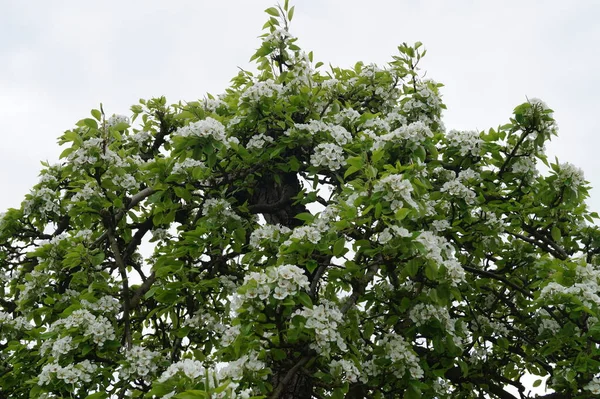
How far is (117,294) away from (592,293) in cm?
324

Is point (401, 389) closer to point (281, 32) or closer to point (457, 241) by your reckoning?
point (457, 241)

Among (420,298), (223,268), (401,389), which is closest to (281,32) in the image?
(223,268)

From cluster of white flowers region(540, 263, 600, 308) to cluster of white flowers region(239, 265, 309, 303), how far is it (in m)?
1.65

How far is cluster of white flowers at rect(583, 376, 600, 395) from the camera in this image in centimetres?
405

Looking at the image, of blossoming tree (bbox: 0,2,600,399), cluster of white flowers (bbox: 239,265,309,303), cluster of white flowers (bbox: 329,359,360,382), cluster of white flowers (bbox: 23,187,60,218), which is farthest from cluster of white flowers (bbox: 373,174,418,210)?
cluster of white flowers (bbox: 23,187,60,218)

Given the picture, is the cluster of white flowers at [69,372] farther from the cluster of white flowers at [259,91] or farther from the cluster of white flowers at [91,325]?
the cluster of white flowers at [259,91]

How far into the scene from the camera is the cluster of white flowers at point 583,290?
3967 mm

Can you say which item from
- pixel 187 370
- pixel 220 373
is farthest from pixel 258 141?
pixel 187 370

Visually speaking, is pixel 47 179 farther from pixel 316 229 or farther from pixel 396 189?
pixel 396 189

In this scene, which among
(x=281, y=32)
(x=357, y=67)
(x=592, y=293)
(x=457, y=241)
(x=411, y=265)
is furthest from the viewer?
(x=357, y=67)

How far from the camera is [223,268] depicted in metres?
5.01

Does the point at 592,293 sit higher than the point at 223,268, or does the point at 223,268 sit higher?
the point at 223,268

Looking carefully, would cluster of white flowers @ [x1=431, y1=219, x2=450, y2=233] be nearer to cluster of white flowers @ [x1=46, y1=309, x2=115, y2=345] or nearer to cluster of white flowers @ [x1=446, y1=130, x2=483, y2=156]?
cluster of white flowers @ [x1=446, y1=130, x2=483, y2=156]

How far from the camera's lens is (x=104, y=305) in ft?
15.0
